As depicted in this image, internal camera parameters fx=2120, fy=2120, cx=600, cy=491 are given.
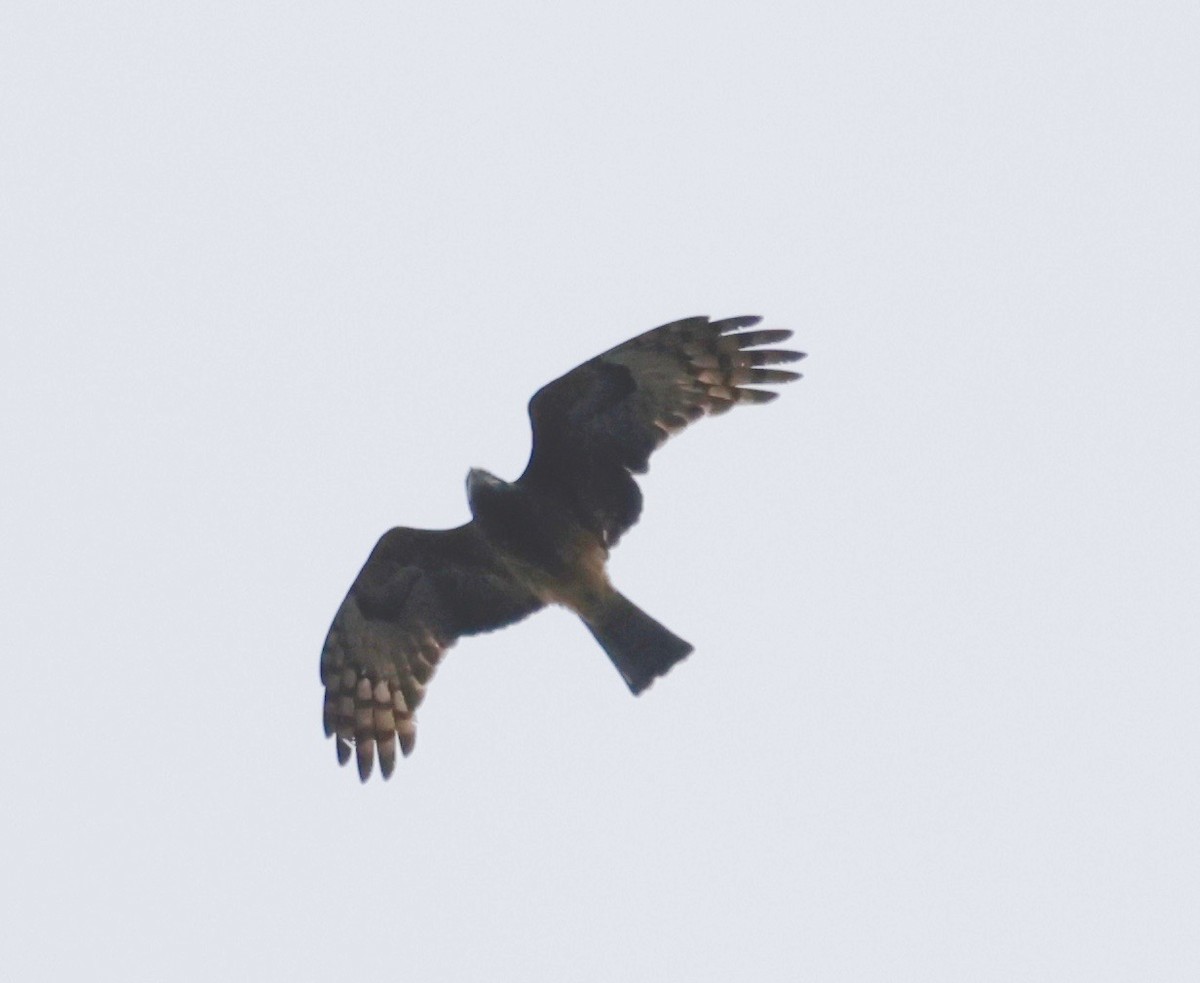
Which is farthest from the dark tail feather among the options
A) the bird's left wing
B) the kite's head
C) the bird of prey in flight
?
the kite's head

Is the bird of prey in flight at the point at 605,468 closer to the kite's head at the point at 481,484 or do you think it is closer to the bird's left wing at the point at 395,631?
the kite's head at the point at 481,484

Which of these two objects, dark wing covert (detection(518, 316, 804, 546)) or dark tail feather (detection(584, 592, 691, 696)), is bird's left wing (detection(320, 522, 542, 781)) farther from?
dark wing covert (detection(518, 316, 804, 546))

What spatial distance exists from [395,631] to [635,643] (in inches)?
60.5

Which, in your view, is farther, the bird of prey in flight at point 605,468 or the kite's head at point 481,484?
the kite's head at point 481,484

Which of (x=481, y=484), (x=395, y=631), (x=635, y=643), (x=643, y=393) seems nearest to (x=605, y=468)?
(x=643, y=393)

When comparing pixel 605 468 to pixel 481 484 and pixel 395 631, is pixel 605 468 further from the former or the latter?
pixel 395 631

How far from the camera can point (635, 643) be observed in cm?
1083

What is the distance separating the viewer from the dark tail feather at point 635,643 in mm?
10766

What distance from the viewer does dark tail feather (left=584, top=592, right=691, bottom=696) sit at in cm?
1077

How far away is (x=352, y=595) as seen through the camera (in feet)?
38.1

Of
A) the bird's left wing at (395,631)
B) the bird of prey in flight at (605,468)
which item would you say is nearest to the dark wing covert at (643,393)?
the bird of prey in flight at (605,468)

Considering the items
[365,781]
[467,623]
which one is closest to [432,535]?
[467,623]

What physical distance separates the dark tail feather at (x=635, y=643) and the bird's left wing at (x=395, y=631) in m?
0.66

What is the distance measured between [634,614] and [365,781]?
193 centimetres
